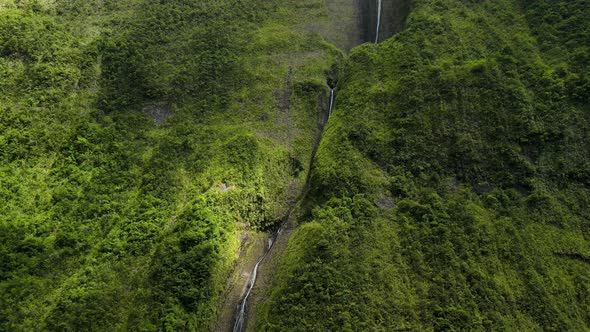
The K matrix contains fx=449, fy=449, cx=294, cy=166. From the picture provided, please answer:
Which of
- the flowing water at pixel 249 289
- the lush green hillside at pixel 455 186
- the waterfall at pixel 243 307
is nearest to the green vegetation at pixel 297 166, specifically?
the lush green hillside at pixel 455 186

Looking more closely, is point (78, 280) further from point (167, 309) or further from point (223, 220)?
point (223, 220)

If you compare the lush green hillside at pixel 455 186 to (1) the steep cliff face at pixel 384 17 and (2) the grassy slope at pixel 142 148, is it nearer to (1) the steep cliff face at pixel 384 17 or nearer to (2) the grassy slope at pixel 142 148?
(1) the steep cliff face at pixel 384 17

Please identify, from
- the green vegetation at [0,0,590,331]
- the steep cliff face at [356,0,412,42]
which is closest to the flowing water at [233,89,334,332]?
the green vegetation at [0,0,590,331]

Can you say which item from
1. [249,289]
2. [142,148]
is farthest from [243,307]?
[142,148]

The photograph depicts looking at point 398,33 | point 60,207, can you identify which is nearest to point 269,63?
point 398,33

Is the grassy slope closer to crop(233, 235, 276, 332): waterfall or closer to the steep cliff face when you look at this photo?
crop(233, 235, 276, 332): waterfall

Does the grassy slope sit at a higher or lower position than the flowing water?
higher
